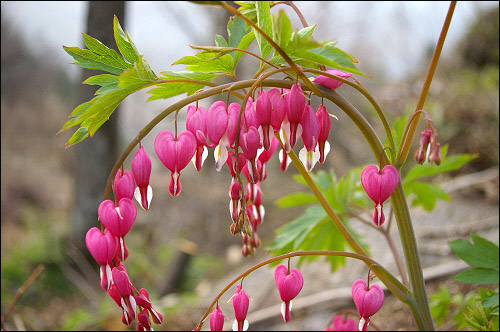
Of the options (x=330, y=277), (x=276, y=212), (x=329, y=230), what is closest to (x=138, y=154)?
→ (x=329, y=230)

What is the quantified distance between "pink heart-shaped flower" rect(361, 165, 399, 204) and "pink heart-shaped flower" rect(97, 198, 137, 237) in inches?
16.0

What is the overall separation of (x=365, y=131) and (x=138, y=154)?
429mm

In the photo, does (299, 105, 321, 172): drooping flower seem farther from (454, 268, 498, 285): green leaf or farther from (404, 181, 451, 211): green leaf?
(404, 181, 451, 211): green leaf

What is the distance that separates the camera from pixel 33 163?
7.30 meters

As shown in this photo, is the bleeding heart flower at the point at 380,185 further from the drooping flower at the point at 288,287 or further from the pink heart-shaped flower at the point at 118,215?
the pink heart-shaped flower at the point at 118,215

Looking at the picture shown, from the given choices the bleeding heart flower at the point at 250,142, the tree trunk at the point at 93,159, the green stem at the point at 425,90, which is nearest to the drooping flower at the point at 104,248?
the bleeding heart flower at the point at 250,142

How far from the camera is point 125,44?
81 cm

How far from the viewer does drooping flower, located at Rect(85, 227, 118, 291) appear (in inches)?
30.2

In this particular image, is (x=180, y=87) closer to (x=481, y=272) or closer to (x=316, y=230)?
(x=316, y=230)

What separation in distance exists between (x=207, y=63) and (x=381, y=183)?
15.0 inches

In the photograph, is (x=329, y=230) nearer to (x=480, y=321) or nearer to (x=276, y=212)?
(x=480, y=321)

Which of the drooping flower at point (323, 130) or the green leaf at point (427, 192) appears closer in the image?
the drooping flower at point (323, 130)

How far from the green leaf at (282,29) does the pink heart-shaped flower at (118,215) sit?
0.37 meters

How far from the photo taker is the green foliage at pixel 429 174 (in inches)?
54.6
